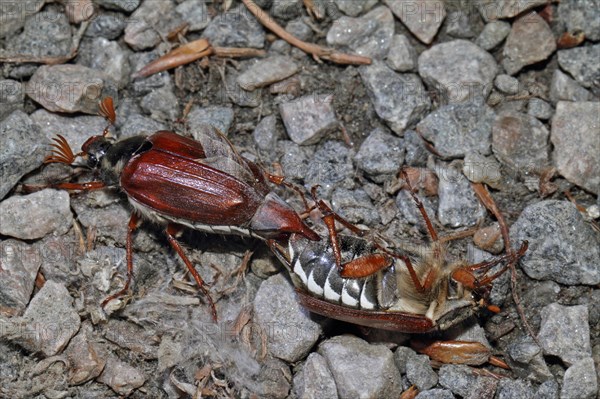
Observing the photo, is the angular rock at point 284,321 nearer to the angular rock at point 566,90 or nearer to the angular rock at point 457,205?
the angular rock at point 457,205

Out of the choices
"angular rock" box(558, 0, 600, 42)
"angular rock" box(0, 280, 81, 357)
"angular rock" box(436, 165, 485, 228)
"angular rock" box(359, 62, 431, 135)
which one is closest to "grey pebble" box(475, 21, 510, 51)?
"angular rock" box(558, 0, 600, 42)

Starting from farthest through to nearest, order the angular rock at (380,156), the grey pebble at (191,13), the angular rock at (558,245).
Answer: the grey pebble at (191,13) → the angular rock at (380,156) → the angular rock at (558,245)

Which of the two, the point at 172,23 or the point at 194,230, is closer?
the point at 194,230

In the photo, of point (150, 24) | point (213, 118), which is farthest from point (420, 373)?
point (150, 24)

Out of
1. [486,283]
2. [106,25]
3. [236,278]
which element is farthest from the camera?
[106,25]

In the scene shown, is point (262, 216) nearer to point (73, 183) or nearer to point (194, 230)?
point (194, 230)

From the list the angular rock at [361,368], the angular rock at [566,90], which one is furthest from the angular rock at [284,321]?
the angular rock at [566,90]

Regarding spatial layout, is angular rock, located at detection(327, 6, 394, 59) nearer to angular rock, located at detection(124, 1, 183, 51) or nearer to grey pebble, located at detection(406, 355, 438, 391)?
angular rock, located at detection(124, 1, 183, 51)

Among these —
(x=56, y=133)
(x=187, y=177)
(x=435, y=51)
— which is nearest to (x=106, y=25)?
(x=56, y=133)
